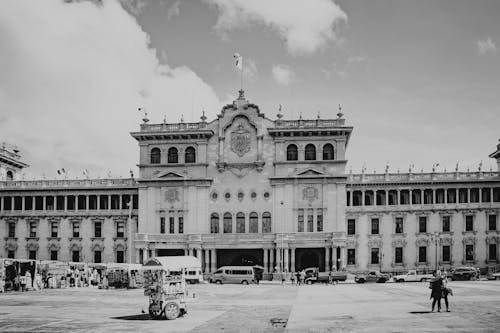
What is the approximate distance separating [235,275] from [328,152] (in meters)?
19.9

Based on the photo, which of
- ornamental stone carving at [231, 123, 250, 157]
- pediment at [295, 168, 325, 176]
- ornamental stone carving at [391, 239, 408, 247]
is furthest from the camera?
ornamental stone carving at [391, 239, 408, 247]

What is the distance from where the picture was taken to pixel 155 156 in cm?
7700

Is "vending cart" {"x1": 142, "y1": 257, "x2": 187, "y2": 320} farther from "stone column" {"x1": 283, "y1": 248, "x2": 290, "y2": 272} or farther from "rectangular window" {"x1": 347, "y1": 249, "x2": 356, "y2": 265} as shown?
"rectangular window" {"x1": 347, "y1": 249, "x2": 356, "y2": 265}

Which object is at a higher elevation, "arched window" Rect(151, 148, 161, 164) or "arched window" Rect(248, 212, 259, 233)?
"arched window" Rect(151, 148, 161, 164)

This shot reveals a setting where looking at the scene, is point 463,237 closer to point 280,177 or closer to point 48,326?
point 280,177

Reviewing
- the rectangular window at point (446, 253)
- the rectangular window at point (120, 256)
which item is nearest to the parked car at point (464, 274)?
the rectangular window at point (446, 253)

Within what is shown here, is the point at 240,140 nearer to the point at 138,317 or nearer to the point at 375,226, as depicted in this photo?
the point at 375,226

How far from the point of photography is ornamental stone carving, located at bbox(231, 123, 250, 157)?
75.8 meters

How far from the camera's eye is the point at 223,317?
1080 inches

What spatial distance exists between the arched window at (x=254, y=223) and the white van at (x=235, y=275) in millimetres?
11025

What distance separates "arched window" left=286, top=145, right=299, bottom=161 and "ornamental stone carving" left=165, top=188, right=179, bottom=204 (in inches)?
549

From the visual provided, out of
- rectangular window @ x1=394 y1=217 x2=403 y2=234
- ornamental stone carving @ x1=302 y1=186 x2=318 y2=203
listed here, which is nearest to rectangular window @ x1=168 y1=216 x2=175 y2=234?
ornamental stone carving @ x1=302 y1=186 x2=318 y2=203

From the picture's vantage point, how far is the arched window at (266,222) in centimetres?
7474

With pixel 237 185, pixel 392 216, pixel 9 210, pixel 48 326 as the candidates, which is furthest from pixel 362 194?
pixel 48 326
